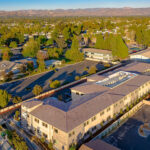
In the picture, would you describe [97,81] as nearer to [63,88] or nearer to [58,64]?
[63,88]

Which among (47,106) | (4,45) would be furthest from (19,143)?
(4,45)

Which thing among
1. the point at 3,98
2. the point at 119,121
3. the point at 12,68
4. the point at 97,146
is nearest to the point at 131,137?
the point at 119,121

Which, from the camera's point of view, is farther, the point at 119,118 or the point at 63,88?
the point at 63,88

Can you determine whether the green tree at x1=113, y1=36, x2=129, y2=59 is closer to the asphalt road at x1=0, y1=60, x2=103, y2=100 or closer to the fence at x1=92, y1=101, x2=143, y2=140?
the asphalt road at x1=0, y1=60, x2=103, y2=100

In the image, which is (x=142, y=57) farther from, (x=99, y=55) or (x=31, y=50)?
(x=31, y=50)

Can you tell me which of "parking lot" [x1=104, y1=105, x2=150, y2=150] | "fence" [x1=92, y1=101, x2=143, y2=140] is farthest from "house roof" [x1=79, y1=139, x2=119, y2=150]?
"parking lot" [x1=104, y1=105, x2=150, y2=150]

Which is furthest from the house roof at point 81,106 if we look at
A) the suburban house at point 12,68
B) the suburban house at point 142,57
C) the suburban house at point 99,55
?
the suburban house at point 99,55
